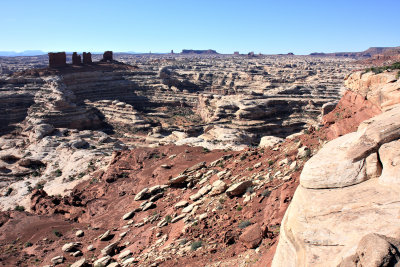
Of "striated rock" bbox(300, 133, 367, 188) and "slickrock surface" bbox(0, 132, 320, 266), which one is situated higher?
"striated rock" bbox(300, 133, 367, 188)

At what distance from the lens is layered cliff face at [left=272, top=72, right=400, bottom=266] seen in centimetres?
594

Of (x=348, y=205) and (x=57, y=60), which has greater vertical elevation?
(x=57, y=60)

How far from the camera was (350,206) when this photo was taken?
6.60 meters

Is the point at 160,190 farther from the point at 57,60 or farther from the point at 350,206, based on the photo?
the point at 57,60

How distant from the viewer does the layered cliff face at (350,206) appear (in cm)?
594

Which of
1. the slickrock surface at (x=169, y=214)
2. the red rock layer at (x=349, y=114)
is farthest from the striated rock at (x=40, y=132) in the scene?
the red rock layer at (x=349, y=114)

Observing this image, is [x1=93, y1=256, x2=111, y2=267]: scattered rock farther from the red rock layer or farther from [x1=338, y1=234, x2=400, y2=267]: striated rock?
the red rock layer

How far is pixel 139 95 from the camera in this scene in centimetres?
8375

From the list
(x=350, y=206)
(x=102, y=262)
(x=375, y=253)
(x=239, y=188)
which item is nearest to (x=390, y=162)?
(x=350, y=206)

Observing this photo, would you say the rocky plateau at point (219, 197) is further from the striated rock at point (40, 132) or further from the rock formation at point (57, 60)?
the rock formation at point (57, 60)

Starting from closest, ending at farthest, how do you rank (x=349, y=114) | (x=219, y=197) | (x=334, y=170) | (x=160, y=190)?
(x=334, y=170)
(x=219, y=197)
(x=349, y=114)
(x=160, y=190)

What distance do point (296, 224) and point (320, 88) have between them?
74867 mm

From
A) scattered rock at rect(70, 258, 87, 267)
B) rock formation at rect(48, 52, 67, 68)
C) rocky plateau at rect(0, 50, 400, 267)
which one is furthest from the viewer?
rock formation at rect(48, 52, 67, 68)

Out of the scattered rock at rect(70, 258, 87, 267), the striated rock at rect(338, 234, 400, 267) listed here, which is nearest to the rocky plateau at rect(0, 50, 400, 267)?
the striated rock at rect(338, 234, 400, 267)
